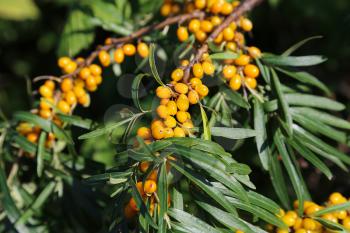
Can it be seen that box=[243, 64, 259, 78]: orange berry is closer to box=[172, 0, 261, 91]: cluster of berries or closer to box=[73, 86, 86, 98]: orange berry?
box=[172, 0, 261, 91]: cluster of berries

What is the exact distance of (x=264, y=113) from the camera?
1.47 m

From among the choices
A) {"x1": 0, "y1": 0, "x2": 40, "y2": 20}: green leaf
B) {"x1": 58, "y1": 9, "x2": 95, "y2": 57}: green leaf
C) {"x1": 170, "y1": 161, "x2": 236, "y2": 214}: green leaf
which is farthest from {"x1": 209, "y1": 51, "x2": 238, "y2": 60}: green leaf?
{"x1": 0, "y1": 0, "x2": 40, "y2": 20}: green leaf

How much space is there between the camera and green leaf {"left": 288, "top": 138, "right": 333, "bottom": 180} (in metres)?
1.37

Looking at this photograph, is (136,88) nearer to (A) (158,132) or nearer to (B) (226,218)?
(A) (158,132)

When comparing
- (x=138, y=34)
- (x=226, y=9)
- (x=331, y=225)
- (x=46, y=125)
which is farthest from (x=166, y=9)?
(x=331, y=225)

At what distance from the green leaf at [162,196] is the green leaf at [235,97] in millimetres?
395

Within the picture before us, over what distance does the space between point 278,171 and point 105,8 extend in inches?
38.2

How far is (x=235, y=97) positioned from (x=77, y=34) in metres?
0.83

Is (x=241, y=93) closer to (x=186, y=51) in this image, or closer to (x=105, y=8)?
(x=186, y=51)

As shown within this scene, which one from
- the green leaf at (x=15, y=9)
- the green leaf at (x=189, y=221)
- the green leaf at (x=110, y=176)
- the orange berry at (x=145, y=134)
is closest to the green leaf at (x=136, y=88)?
the orange berry at (x=145, y=134)

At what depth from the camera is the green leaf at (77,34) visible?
1.94 metres

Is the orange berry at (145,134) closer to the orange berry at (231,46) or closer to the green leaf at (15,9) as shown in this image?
the orange berry at (231,46)

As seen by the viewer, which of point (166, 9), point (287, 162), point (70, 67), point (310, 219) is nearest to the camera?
point (310, 219)

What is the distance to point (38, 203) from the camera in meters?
1.56
